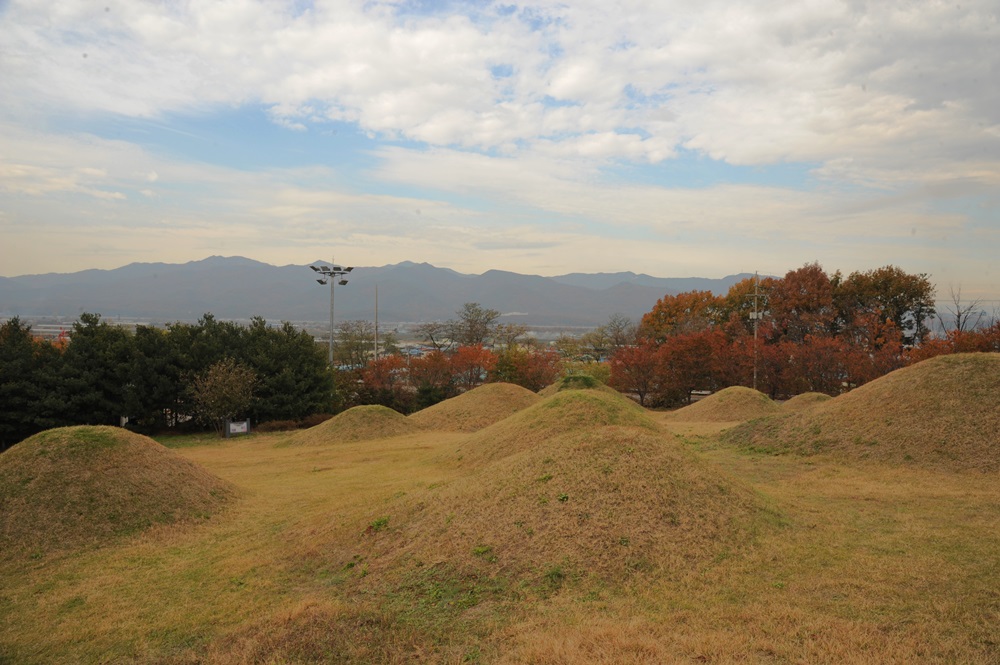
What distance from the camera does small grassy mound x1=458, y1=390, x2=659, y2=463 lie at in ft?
49.3

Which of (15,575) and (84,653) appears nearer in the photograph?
(84,653)

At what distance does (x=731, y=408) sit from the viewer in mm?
25891

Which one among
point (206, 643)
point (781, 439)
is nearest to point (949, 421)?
point (781, 439)

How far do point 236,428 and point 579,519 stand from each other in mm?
24730

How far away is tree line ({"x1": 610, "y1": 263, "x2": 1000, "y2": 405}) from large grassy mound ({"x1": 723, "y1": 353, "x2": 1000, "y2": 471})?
64.4ft

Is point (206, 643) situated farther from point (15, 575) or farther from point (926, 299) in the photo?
point (926, 299)

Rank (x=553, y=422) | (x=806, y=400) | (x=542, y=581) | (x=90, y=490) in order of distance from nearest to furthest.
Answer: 1. (x=542, y=581)
2. (x=90, y=490)
3. (x=553, y=422)
4. (x=806, y=400)

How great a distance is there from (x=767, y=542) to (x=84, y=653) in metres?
8.73

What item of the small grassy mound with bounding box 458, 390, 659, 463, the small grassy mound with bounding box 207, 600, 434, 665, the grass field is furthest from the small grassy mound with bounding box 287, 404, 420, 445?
the small grassy mound with bounding box 207, 600, 434, 665

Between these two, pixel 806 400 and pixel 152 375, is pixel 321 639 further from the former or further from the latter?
pixel 152 375

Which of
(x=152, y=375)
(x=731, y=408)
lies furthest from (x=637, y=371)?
(x=152, y=375)

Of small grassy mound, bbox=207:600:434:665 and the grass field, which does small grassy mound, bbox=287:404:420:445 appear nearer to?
the grass field

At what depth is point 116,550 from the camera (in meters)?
10.4

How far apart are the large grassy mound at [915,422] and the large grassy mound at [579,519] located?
269 inches
